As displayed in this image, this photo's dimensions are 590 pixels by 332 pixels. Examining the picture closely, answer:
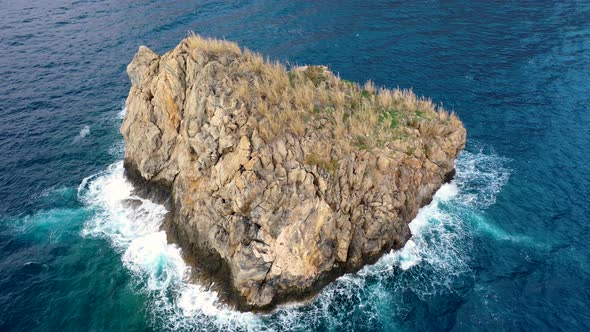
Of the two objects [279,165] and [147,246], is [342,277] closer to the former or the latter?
[279,165]

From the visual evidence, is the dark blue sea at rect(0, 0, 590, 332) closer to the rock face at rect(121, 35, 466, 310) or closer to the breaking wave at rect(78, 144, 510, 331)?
the breaking wave at rect(78, 144, 510, 331)

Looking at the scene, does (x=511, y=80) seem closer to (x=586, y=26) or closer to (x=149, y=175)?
(x=586, y=26)

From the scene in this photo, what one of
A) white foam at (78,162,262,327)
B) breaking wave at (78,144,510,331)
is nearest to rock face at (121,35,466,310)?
breaking wave at (78,144,510,331)

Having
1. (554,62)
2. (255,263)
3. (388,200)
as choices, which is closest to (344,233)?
(388,200)

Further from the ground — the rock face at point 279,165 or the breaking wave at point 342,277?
the rock face at point 279,165

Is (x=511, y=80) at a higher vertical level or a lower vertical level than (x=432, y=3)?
lower

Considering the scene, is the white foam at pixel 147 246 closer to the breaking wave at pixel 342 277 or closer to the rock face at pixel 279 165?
the breaking wave at pixel 342 277

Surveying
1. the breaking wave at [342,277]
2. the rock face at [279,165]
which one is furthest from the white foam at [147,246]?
the rock face at [279,165]
